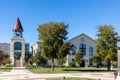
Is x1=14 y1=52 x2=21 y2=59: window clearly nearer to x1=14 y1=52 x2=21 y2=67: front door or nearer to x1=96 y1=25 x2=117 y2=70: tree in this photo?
x1=14 y1=52 x2=21 y2=67: front door

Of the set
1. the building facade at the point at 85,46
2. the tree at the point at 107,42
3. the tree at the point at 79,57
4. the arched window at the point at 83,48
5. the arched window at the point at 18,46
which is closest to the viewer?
the tree at the point at 107,42

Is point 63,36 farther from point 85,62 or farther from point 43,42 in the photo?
point 85,62

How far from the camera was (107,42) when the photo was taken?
5328cm

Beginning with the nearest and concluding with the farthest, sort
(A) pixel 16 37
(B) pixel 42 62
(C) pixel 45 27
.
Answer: (C) pixel 45 27 → (B) pixel 42 62 → (A) pixel 16 37

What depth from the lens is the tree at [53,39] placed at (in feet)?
171

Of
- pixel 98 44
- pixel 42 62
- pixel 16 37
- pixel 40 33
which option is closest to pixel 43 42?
pixel 40 33

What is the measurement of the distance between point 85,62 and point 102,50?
37.6 m

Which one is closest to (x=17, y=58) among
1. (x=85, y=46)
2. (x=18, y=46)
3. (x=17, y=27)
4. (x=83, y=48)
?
(x=18, y=46)

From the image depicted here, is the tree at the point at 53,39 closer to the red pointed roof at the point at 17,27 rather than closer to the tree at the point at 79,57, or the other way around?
the tree at the point at 79,57

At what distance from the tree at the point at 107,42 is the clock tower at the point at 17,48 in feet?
128

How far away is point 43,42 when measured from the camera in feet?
173

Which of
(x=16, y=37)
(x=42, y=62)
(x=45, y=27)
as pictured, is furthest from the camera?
(x=16, y=37)

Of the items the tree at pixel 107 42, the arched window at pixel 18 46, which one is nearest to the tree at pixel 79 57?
the arched window at pixel 18 46

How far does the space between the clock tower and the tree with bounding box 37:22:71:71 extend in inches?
1411
